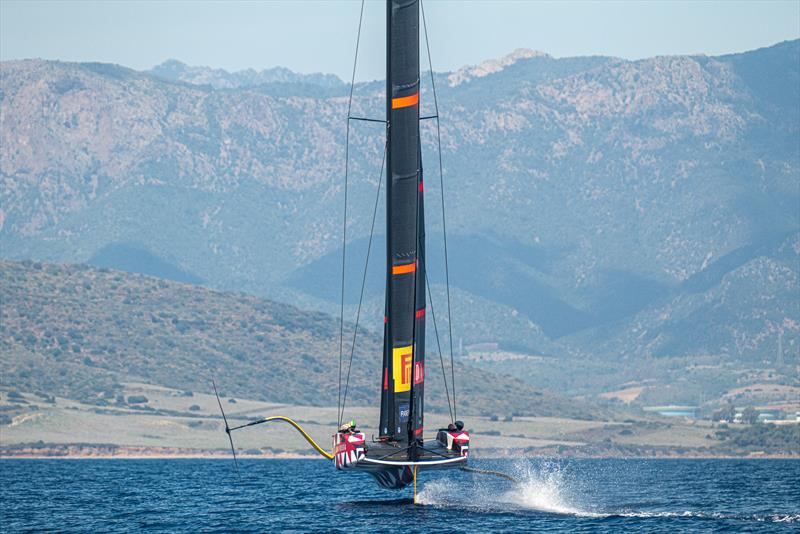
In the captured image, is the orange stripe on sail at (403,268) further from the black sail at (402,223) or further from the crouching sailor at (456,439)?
the crouching sailor at (456,439)

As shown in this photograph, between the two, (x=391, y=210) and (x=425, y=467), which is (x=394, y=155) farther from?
(x=425, y=467)

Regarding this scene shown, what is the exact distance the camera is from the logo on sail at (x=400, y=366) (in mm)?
79562

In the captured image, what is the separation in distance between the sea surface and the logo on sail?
6.43 metres

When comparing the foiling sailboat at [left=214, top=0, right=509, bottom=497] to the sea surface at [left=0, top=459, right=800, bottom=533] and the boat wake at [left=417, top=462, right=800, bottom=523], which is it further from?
the boat wake at [left=417, top=462, right=800, bottom=523]

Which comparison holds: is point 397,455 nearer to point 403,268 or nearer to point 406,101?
point 403,268

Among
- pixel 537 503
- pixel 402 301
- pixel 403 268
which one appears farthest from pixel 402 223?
pixel 537 503

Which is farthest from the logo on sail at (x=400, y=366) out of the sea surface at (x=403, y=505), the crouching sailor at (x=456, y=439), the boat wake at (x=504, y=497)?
the boat wake at (x=504, y=497)

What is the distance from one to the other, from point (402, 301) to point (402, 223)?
374 centimetres

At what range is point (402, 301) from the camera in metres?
78.9

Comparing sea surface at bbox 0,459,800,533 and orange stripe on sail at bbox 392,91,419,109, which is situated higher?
orange stripe on sail at bbox 392,91,419,109

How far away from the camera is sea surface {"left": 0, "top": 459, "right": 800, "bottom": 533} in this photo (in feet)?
269

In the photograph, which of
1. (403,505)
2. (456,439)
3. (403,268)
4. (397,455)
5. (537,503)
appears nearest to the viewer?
(397,455)

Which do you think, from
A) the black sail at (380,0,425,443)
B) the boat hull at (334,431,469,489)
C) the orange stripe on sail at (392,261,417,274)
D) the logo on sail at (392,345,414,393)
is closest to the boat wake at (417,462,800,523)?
the boat hull at (334,431,469,489)

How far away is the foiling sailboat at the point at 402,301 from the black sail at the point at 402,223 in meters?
0.05
